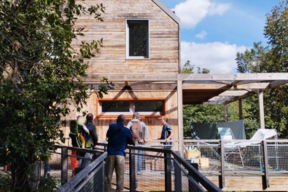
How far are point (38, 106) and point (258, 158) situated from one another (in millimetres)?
6949

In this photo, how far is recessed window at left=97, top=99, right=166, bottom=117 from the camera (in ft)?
39.4

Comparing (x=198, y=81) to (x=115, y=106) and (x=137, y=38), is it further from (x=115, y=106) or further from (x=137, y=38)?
(x=115, y=106)

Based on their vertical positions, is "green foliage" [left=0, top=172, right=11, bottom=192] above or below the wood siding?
below

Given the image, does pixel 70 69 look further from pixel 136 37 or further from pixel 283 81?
pixel 283 81

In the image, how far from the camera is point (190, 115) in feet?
Result: 110

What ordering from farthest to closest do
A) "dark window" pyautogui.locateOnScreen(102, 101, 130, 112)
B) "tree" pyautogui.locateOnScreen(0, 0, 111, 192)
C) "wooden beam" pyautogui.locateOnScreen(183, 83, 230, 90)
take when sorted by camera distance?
"wooden beam" pyautogui.locateOnScreen(183, 83, 230, 90) → "dark window" pyautogui.locateOnScreen(102, 101, 130, 112) → "tree" pyautogui.locateOnScreen(0, 0, 111, 192)

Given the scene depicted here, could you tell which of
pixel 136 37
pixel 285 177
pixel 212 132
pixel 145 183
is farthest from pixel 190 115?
pixel 145 183

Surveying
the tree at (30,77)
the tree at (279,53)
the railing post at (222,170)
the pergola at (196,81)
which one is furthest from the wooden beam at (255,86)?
the tree at (30,77)

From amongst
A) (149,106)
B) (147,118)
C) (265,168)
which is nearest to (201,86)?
(149,106)

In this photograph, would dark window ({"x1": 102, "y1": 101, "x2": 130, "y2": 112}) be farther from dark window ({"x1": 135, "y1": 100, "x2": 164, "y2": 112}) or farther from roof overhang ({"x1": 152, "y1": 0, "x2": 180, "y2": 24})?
roof overhang ({"x1": 152, "y1": 0, "x2": 180, "y2": 24})

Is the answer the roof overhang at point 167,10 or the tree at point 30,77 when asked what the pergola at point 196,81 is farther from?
the tree at point 30,77

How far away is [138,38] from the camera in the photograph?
494 inches

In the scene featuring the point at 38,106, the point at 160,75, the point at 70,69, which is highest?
the point at 160,75

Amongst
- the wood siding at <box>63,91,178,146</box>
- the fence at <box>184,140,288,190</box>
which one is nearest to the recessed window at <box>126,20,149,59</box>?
the wood siding at <box>63,91,178,146</box>
